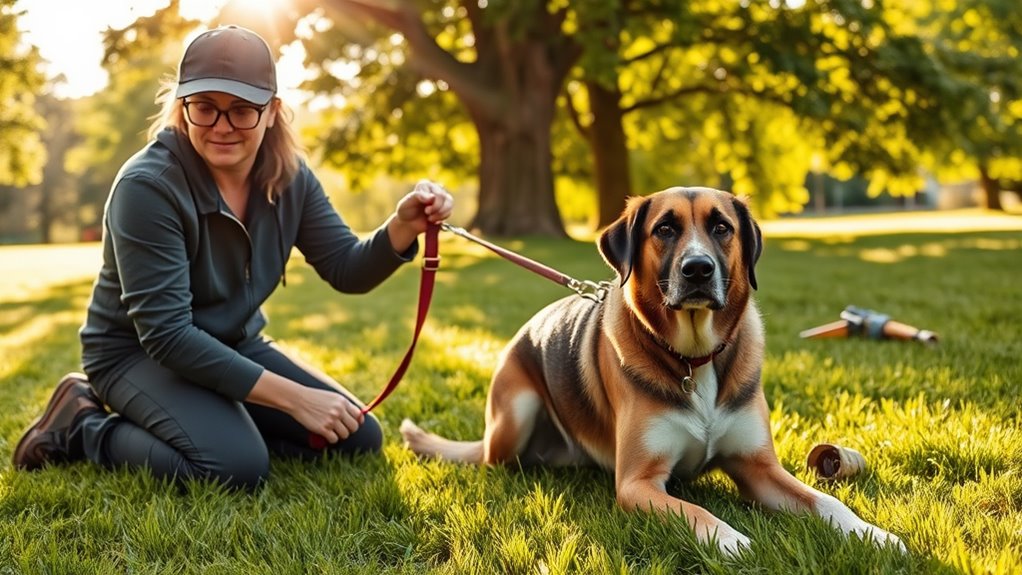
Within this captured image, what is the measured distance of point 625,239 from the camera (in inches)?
138

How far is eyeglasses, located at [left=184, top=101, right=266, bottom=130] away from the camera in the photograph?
12.4 feet

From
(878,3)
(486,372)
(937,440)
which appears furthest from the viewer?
(878,3)

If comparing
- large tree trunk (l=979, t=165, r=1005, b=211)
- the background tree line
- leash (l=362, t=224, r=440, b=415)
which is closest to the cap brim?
leash (l=362, t=224, r=440, b=415)

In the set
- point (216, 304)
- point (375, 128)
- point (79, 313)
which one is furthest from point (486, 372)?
point (375, 128)

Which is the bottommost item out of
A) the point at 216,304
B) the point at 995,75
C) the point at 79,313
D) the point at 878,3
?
the point at 79,313

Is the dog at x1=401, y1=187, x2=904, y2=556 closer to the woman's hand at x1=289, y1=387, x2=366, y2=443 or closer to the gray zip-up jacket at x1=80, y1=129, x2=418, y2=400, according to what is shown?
the woman's hand at x1=289, y1=387, x2=366, y2=443

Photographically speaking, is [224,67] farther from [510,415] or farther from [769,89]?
[769,89]

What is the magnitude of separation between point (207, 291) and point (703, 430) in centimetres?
231

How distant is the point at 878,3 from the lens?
19.4m

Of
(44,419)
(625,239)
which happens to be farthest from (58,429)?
(625,239)

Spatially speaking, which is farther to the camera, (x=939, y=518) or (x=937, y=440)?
(x=937, y=440)

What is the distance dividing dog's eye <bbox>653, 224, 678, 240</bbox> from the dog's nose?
0.23 meters

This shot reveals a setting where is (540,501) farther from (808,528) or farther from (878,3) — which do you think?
(878,3)

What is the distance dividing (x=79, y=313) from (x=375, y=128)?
632 inches
